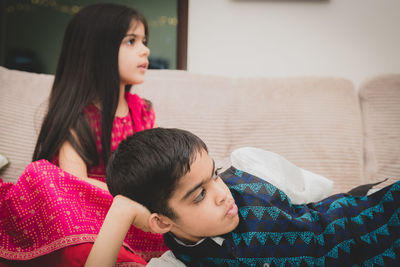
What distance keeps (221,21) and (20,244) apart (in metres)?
1.28

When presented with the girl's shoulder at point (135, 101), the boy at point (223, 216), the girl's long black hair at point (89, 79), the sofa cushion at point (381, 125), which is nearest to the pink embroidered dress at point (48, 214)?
the boy at point (223, 216)

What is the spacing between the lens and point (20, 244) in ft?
2.36

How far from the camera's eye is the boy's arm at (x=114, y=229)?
0.62 meters

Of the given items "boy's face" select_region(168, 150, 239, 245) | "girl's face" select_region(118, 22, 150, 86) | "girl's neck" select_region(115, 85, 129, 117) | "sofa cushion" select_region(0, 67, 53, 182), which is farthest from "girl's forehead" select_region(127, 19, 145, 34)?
"boy's face" select_region(168, 150, 239, 245)

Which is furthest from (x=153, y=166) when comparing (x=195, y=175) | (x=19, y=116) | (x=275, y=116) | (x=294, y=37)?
(x=294, y=37)

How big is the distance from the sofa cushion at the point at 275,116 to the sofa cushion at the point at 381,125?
4 centimetres

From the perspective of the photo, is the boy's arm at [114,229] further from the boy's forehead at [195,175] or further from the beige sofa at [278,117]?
the beige sofa at [278,117]

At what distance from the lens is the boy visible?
1.99 feet

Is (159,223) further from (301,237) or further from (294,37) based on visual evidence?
(294,37)

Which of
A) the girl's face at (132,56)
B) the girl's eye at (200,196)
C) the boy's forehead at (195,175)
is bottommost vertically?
the girl's eye at (200,196)

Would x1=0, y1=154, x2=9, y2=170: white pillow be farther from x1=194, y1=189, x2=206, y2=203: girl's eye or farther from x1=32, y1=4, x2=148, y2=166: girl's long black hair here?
x1=194, y1=189, x2=206, y2=203: girl's eye

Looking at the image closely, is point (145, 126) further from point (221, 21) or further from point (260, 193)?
point (221, 21)

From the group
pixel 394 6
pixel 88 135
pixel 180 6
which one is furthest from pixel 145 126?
pixel 394 6

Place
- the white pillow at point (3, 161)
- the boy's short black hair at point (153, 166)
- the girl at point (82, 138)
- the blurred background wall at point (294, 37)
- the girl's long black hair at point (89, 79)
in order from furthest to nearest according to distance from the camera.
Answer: the blurred background wall at point (294, 37)
the white pillow at point (3, 161)
the girl's long black hair at point (89, 79)
the girl at point (82, 138)
the boy's short black hair at point (153, 166)
